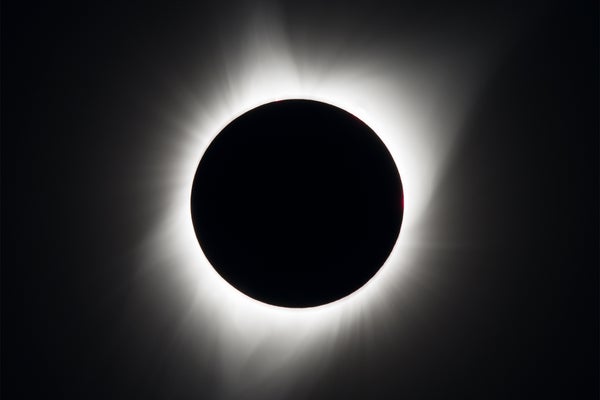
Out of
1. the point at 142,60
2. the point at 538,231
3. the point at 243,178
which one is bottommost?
the point at 243,178

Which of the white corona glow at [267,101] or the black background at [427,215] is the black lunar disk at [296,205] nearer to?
the white corona glow at [267,101]

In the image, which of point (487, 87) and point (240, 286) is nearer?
point (240, 286)

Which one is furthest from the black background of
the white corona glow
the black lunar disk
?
the black lunar disk

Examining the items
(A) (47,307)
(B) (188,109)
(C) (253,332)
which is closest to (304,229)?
(C) (253,332)

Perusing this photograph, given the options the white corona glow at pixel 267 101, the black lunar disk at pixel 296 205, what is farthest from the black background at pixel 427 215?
the black lunar disk at pixel 296 205

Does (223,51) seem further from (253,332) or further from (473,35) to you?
(253,332)

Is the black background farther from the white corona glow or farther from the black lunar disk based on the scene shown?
the black lunar disk
